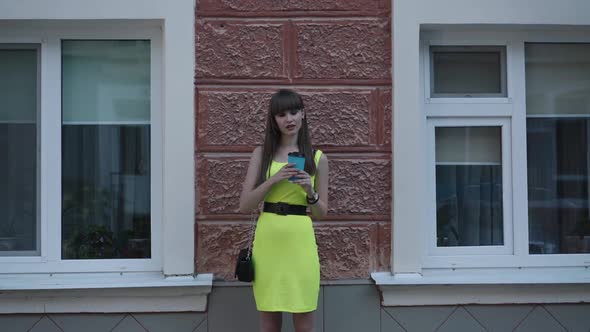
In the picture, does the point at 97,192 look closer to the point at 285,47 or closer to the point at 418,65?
the point at 285,47

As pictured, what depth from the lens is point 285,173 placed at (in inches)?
146

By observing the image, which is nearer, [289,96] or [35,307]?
[289,96]

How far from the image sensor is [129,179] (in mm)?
4812

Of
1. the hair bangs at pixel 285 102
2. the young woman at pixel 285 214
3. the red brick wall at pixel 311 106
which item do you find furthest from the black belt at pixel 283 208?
the red brick wall at pixel 311 106

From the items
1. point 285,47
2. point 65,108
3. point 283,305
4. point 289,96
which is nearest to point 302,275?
point 283,305

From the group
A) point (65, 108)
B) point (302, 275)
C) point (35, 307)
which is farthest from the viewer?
point (65, 108)

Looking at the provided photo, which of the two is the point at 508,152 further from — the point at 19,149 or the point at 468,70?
the point at 19,149

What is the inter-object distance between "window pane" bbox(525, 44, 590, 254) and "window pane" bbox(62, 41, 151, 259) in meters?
2.74

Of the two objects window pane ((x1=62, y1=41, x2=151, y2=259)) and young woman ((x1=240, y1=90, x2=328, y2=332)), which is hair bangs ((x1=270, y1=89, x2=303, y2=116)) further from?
window pane ((x1=62, y1=41, x2=151, y2=259))

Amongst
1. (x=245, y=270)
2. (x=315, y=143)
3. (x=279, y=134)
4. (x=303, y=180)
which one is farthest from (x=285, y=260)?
(x=315, y=143)

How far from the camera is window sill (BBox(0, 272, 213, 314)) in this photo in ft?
14.6

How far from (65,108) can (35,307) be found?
1357 millimetres

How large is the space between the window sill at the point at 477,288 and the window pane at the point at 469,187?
0.34 m

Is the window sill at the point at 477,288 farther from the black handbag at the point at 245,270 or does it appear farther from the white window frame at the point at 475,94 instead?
the white window frame at the point at 475,94
